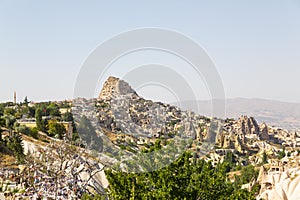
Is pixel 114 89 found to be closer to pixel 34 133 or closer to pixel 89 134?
pixel 89 134

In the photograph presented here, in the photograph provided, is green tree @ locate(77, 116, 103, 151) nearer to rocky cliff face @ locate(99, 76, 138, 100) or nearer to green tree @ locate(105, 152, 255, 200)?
green tree @ locate(105, 152, 255, 200)

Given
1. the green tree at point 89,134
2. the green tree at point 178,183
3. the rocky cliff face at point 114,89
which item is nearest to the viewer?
the green tree at point 89,134

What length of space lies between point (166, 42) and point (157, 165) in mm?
2382

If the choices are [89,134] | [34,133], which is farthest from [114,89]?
[34,133]

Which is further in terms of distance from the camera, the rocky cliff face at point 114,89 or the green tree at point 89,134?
the rocky cliff face at point 114,89

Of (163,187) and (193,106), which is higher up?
Result: (193,106)

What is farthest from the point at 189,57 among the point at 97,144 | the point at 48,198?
the point at 48,198

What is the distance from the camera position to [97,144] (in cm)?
739

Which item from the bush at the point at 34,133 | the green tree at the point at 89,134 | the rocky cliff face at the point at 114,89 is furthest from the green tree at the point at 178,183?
the bush at the point at 34,133

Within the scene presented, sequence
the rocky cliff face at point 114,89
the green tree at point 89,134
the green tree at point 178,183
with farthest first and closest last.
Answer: the rocky cliff face at point 114,89, the green tree at point 178,183, the green tree at point 89,134

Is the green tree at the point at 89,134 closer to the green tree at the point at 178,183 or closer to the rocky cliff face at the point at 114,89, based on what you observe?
the green tree at the point at 178,183

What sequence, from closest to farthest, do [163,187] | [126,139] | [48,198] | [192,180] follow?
[48,198] < [163,187] < [192,180] < [126,139]

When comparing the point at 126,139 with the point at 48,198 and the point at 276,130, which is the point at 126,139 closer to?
the point at 48,198

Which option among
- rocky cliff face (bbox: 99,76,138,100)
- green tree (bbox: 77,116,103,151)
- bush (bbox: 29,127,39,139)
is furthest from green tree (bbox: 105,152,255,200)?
bush (bbox: 29,127,39,139)
